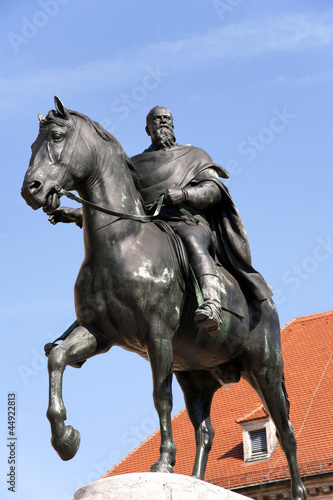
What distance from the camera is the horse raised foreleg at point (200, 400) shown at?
1232cm

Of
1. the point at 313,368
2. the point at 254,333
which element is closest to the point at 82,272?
the point at 254,333

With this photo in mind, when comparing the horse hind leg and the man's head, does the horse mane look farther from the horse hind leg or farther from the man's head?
the horse hind leg

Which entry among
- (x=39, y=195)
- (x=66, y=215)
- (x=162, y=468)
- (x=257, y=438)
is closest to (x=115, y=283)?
(x=39, y=195)

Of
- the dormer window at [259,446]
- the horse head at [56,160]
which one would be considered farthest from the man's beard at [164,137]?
the dormer window at [259,446]

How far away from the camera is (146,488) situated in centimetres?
962

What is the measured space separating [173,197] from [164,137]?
91cm

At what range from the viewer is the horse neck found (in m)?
11.2

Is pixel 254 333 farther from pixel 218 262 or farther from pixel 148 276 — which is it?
pixel 148 276

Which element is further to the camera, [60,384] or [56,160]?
[56,160]

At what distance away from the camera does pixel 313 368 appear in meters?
30.0

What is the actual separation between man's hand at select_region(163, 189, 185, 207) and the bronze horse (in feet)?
1.03

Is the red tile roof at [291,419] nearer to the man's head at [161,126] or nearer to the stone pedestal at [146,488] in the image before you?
the man's head at [161,126]

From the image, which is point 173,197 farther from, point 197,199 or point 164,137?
point 164,137

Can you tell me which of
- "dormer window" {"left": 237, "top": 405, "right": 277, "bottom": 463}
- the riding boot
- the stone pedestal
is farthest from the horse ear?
"dormer window" {"left": 237, "top": 405, "right": 277, "bottom": 463}
